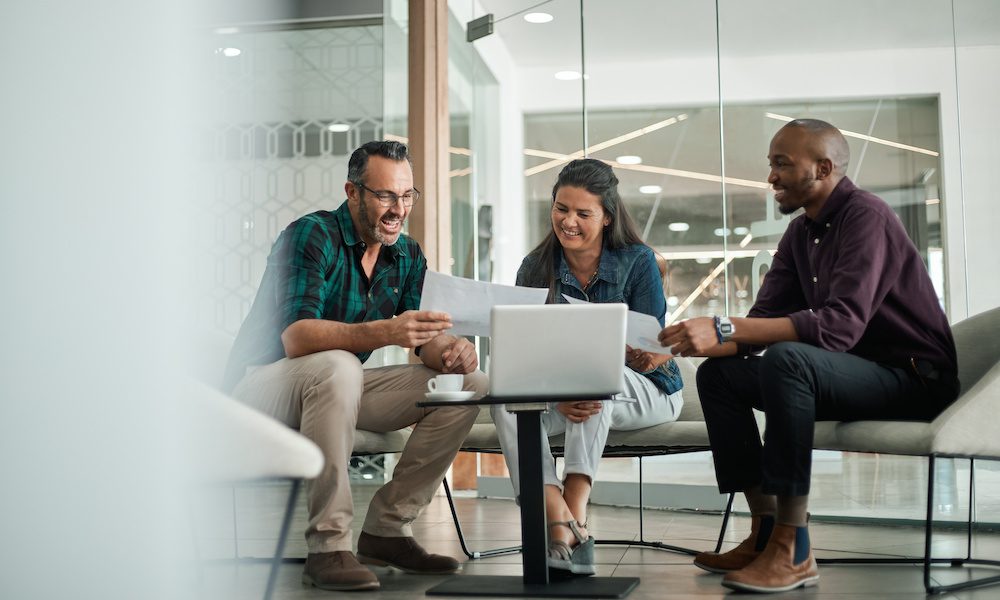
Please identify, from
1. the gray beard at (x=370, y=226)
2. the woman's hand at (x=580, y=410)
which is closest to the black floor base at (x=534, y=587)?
the woman's hand at (x=580, y=410)

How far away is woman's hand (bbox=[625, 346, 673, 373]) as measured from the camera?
8.30 feet

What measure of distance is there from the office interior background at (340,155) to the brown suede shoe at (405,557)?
65 cm

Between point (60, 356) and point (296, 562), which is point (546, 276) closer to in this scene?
point (296, 562)

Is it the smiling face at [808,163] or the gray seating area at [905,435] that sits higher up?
the smiling face at [808,163]

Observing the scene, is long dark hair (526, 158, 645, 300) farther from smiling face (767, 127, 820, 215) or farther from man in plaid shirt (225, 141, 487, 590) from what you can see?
smiling face (767, 127, 820, 215)

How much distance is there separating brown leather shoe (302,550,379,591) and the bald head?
1.41 meters

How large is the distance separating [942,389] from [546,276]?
102cm

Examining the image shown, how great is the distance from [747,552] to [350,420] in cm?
97

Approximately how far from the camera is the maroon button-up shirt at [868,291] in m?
2.15

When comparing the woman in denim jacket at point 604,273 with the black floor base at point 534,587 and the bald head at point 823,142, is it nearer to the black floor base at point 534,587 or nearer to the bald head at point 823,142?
the black floor base at point 534,587

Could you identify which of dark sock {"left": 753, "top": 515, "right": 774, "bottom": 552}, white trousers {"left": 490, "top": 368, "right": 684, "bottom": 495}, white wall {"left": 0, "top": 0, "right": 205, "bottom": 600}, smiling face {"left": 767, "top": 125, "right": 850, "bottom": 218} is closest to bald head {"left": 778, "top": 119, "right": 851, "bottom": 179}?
smiling face {"left": 767, "top": 125, "right": 850, "bottom": 218}

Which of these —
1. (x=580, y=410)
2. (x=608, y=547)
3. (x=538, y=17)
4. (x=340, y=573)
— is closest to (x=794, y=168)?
(x=580, y=410)

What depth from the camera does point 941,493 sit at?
10.7 ft

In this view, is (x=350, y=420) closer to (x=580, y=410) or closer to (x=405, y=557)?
(x=405, y=557)
